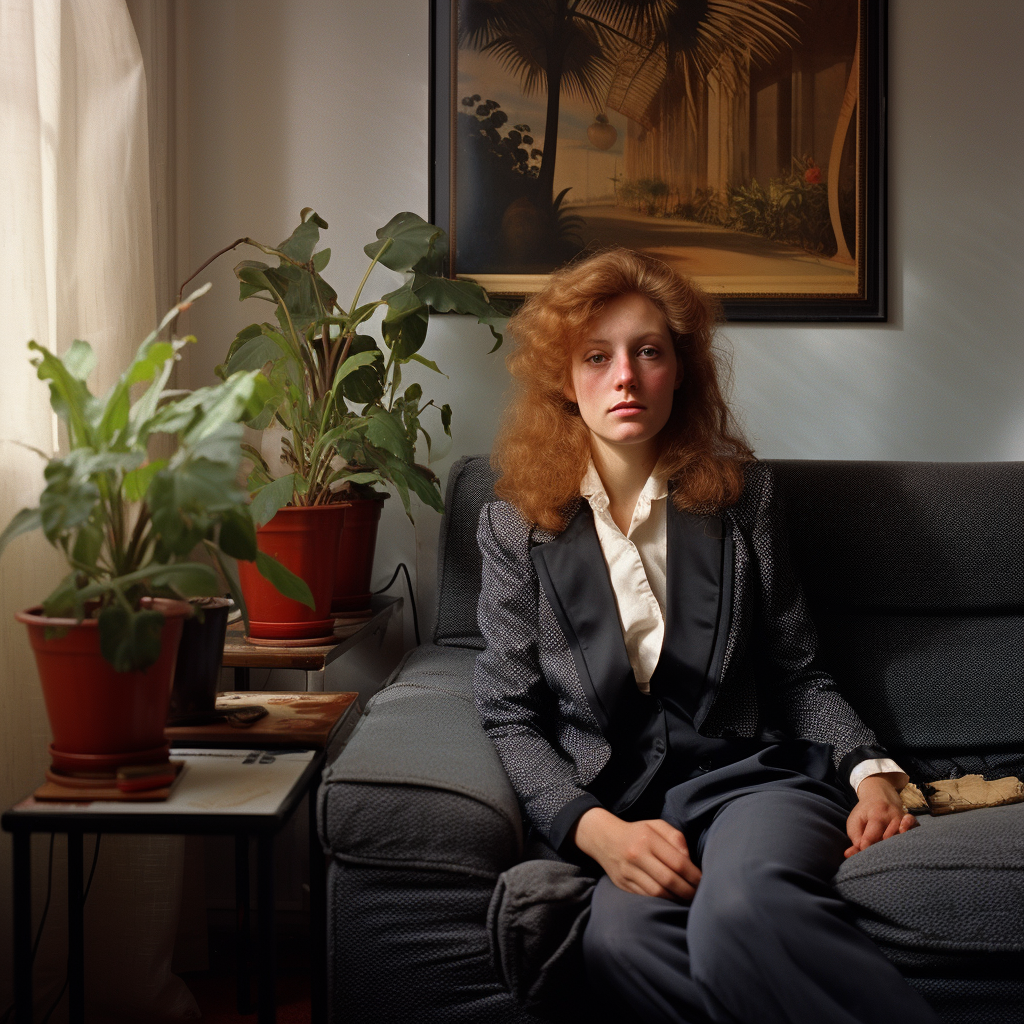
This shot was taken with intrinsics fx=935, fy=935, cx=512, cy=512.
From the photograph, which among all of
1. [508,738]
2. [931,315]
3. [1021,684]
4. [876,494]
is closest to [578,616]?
[508,738]

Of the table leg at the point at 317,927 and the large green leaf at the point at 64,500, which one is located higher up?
the large green leaf at the point at 64,500

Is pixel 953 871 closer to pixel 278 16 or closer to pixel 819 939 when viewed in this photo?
pixel 819 939

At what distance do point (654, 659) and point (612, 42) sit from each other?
4.31 feet

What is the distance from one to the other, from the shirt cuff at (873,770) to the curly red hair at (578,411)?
0.40 m

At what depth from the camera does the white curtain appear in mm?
1256

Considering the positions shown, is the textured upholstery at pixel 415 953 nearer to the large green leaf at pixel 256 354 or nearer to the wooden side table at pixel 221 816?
the wooden side table at pixel 221 816

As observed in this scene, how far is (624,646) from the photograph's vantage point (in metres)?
1.27

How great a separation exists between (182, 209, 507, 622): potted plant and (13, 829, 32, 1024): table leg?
56 centimetres

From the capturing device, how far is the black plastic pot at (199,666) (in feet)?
3.70

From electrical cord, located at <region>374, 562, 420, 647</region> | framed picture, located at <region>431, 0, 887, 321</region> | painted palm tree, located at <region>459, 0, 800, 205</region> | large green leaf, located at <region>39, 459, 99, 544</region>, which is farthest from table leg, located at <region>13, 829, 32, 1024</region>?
painted palm tree, located at <region>459, 0, 800, 205</region>

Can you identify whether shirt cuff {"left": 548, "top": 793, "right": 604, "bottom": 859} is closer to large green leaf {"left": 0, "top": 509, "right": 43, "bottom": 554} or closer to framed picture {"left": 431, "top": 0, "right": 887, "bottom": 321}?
large green leaf {"left": 0, "top": 509, "right": 43, "bottom": 554}

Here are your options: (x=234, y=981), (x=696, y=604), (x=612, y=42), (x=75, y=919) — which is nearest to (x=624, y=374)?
(x=696, y=604)

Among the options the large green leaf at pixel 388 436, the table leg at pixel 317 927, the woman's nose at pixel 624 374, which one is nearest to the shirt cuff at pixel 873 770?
the woman's nose at pixel 624 374

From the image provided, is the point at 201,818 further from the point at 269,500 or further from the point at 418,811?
the point at 269,500
